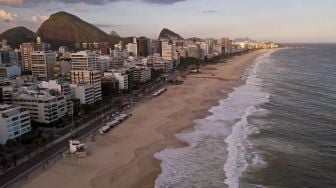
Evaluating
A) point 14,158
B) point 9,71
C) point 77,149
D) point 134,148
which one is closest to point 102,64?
point 9,71

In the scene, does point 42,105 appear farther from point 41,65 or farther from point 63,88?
point 41,65

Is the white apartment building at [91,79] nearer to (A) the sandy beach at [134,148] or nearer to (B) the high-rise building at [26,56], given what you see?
(A) the sandy beach at [134,148]

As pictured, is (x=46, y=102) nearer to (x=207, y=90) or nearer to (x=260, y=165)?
(x=260, y=165)

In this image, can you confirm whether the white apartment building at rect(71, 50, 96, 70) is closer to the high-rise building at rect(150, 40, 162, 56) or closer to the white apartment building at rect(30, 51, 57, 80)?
the white apartment building at rect(30, 51, 57, 80)

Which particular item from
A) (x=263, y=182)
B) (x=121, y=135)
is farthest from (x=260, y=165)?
(x=121, y=135)

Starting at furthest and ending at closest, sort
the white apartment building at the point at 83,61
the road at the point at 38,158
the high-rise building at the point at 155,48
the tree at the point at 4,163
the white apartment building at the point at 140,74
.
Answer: the high-rise building at the point at 155,48 < the white apartment building at the point at 83,61 < the white apartment building at the point at 140,74 < the tree at the point at 4,163 < the road at the point at 38,158

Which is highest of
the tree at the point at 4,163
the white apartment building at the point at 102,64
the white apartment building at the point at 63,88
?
the white apartment building at the point at 102,64

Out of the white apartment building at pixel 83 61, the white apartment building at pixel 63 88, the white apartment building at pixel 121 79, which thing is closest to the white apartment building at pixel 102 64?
the white apartment building at pixel 83 61
